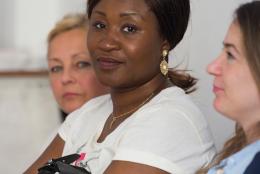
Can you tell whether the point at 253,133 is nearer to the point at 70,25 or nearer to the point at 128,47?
the point at 128,47

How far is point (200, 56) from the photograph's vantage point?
2.02 metres

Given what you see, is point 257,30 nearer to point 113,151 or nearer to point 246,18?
point 246,18

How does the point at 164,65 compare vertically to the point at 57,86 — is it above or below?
above

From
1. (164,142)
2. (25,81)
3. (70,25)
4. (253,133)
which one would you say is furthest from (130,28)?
(25,81)

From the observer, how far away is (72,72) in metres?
2.00

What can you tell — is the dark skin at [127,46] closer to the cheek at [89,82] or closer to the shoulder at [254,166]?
the shoulder at [254,166]

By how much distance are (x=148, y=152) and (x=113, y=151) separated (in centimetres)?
13

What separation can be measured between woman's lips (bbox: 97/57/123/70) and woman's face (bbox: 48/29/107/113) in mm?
587

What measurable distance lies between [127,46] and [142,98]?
15 centimetres

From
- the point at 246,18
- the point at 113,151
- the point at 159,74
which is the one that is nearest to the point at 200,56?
the point at 159,74

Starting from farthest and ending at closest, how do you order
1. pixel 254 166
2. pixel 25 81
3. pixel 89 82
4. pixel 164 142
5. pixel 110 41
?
pixel 25 81 → pixel 89 82 → pixel 110 41 → pixel 164 142 → pixel 254 166

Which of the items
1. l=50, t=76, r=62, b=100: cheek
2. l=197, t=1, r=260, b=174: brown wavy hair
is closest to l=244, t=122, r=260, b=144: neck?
l=197, t=1, r=260, b=174: brown wavy hair

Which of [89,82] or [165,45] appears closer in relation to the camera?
[165,45]

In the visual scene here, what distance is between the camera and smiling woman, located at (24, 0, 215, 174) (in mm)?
1219
